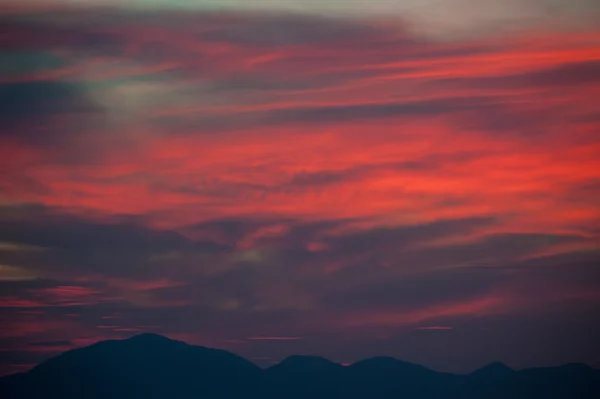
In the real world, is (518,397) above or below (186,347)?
below

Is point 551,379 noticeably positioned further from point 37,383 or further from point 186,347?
point 37,383

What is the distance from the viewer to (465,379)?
499ft

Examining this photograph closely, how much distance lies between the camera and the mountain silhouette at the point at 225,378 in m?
146

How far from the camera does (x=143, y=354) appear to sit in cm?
15988

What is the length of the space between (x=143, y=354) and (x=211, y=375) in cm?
1238

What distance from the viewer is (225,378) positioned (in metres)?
161

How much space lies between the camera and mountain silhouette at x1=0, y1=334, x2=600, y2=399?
146 m

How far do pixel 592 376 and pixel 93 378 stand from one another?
77.6 meters

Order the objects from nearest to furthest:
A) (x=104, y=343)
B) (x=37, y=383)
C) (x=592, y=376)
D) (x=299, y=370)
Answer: (x=592, y=376)
(x=37, y=383)
(x=299, y=370)
(x=104, y=343)

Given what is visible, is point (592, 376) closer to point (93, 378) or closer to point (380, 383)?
point (380, 383)

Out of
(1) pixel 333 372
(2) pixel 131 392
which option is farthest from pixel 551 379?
(2) pixel 131 392

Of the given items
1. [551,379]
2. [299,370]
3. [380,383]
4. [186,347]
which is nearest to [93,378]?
[186,347]

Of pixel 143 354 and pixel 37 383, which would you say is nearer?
pixel 37 383

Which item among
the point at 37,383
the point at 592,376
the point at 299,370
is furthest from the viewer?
the point at 299,370
